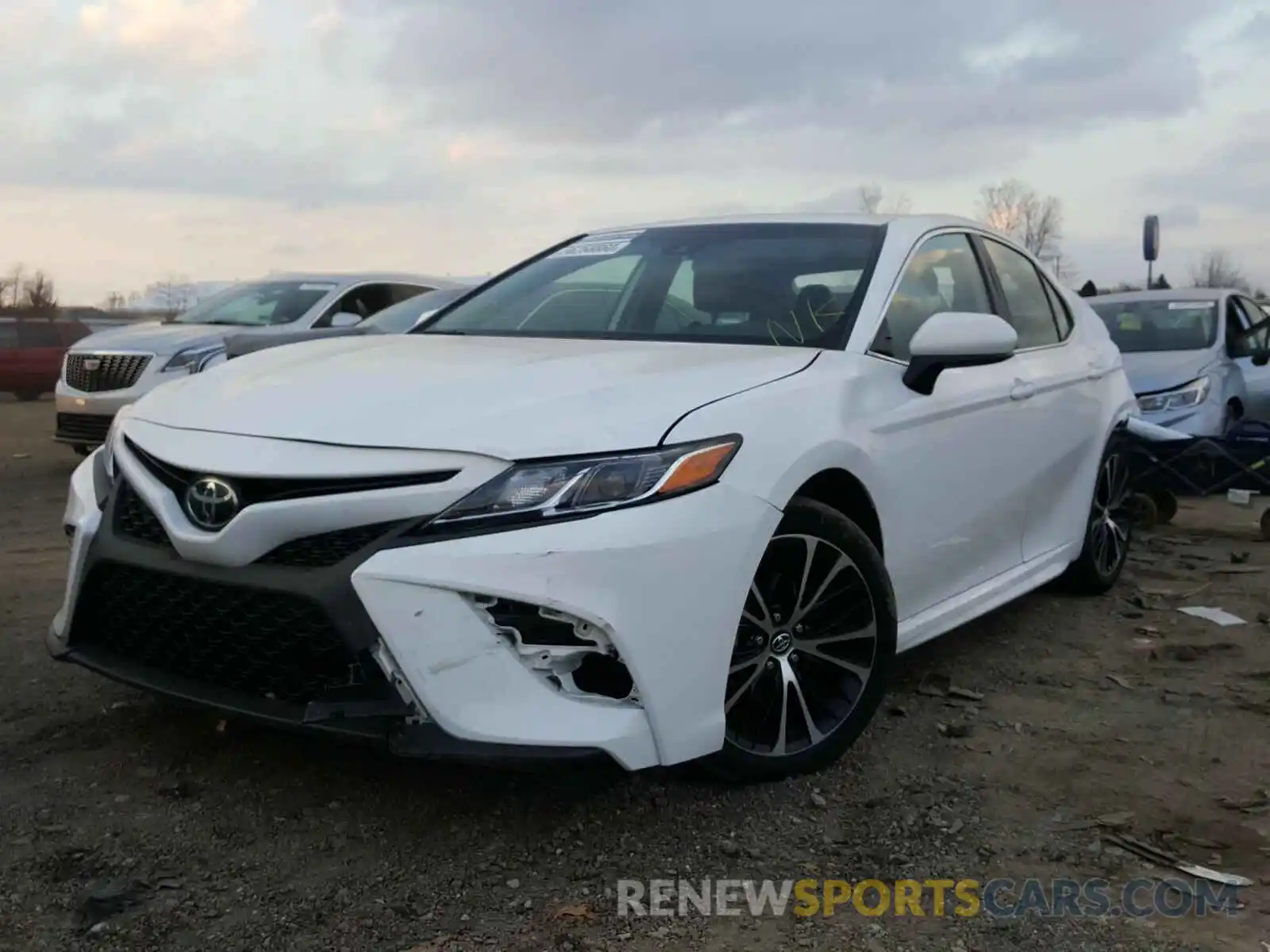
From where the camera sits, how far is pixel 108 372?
8383 mm

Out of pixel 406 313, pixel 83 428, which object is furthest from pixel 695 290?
pixel 83 428

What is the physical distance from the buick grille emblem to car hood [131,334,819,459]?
0.49 feet

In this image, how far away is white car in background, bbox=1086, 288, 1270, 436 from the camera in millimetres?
8547

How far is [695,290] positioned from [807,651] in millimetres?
1355

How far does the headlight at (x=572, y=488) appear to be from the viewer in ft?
7.84

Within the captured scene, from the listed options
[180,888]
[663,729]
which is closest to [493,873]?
[663,729]

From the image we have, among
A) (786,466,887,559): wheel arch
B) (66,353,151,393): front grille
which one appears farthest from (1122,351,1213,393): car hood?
(66,353,151,393): front grille

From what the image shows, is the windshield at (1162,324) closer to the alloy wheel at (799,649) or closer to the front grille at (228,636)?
the alloy wheel at (799,649)

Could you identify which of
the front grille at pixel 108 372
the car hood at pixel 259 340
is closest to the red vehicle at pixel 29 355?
the front grille at pixel 108 372

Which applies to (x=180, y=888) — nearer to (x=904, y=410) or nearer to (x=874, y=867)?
(x=874, y=867)

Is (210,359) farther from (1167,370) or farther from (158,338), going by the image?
(1167,370)

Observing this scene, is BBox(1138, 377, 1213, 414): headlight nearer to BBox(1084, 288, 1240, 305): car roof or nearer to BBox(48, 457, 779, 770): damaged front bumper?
BBox(1084, 288, 1240, 305): car roof

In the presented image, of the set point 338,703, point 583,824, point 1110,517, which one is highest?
point 338,703

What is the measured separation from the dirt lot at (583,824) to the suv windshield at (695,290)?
50.9 inches
